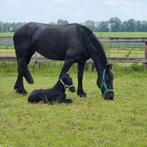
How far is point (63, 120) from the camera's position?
24.9 feet

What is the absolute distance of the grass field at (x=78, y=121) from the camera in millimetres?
6191

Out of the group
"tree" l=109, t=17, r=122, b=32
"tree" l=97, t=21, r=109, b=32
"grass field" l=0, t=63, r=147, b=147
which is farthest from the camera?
"tree" l=109, t=17, r=122, b=32

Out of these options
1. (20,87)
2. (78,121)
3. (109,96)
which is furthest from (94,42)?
(78,121)

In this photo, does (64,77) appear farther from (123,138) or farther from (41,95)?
(123,138)

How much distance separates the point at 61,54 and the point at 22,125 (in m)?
3.64

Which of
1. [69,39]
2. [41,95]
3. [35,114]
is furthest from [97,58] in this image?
[35,114]

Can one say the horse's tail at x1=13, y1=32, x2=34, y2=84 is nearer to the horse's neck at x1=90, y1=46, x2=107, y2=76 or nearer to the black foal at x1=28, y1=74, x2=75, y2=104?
the black foal at x1=28, y1=74, x2=75, y2=104

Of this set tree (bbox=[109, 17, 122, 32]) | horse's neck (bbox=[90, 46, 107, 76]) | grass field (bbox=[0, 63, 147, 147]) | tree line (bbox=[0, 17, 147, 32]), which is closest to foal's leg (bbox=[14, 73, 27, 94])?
grass field (bbox=[0, 63, 147, 147])

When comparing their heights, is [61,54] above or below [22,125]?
above

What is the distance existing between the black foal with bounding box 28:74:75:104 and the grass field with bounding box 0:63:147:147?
8.5 inches

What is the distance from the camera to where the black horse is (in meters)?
9.95

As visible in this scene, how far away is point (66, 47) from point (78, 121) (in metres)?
3.26

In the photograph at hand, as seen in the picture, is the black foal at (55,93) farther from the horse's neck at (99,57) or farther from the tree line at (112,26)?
the tree line at (112,26)

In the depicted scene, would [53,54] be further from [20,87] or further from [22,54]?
[20,87]
